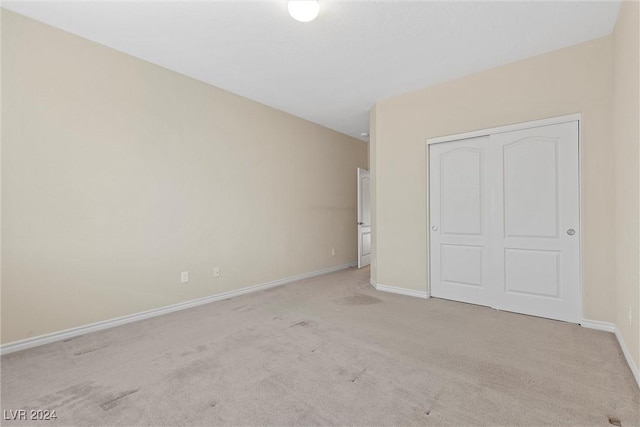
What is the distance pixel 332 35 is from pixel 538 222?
9.06ft

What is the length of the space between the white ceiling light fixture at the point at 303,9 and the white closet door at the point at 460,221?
88.0 inches

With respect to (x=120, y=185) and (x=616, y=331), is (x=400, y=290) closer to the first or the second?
(x=616, y=331)

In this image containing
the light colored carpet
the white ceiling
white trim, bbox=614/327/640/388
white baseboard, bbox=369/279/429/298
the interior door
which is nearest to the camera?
the light colored carpet

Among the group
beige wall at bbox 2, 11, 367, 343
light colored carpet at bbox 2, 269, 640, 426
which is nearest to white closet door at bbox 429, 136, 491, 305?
light colored carpet at bbox 2, 269, 640, 426

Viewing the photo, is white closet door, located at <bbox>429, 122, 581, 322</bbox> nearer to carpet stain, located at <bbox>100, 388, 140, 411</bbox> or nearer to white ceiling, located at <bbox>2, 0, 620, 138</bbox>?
white ceiling, located at <bbox>2, 0, 620, 138</bbox>

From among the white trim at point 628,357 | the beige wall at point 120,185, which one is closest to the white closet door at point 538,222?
the white trim at point 628,357

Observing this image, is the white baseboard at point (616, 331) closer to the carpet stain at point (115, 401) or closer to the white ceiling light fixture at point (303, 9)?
the carpet stain at point (115, 401)

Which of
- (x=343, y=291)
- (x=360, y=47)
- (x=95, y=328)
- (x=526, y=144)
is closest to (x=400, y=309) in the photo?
(x=343, y=291)

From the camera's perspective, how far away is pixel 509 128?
10.6 ft

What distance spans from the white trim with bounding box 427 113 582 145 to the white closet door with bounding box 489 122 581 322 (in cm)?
4

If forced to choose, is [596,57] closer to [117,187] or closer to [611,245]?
[611,245]

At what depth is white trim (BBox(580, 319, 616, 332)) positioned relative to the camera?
8.78 feet

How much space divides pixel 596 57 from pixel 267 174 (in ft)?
12.6

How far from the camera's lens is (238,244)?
13.3 feet
